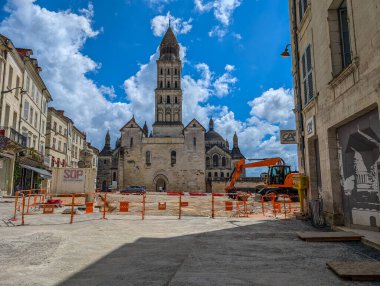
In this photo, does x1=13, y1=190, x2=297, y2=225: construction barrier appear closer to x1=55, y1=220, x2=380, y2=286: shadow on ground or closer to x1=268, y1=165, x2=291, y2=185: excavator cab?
x1=268, y1=165, x2=291, y2=185: excavator cab

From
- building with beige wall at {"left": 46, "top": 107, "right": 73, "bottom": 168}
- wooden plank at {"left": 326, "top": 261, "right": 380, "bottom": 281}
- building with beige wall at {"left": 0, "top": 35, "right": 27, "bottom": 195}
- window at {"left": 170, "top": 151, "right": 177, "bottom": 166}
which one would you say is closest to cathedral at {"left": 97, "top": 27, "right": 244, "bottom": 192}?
window at {"left": 170, "top": 151, "right": 177, "bottom": 166}

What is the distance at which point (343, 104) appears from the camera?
768cm

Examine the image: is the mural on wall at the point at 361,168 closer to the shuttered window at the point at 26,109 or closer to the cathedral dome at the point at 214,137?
the shuttered window at the point at 26,109

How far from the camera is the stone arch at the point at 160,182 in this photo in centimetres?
5403

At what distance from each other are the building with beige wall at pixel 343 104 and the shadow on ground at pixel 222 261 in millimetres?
1786

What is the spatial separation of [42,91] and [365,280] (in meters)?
34.1

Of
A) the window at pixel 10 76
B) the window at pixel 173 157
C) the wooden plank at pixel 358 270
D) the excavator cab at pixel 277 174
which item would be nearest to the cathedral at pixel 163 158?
the window at pixel 173 157

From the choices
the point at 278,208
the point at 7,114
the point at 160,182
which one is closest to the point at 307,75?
the point at 278,208

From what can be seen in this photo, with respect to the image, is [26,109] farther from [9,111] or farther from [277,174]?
[277,174]

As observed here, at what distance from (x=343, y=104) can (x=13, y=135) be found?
22.6 m

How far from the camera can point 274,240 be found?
23.6 feet

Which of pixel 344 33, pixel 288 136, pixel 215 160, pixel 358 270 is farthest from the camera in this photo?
pixel 215 160

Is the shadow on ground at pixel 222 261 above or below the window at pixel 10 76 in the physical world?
below

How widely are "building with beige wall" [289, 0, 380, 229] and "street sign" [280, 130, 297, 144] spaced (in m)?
0.96
